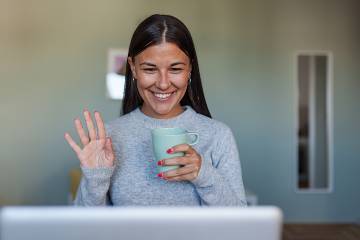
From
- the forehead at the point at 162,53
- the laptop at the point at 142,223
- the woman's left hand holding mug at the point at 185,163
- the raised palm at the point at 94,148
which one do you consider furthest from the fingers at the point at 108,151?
the laptop at the point at 142,223

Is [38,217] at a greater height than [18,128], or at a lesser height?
greater

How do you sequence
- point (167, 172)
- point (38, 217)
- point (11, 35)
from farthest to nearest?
point (11, 35) → point (167, 172) → point (38, 217)

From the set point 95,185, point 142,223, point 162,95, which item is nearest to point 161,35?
point 162,95

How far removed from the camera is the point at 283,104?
14.4ft

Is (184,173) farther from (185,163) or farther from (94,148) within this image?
(94,148)

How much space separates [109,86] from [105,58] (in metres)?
0.28

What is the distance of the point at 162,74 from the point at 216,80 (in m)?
3.34

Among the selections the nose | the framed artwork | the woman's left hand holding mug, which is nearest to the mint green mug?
the woman's left hand holding mug

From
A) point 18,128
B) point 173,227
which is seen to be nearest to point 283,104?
point 18,128

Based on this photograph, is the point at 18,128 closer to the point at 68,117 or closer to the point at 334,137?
the point at 68,117

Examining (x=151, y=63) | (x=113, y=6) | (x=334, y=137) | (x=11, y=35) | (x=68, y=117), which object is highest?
(x=113, y=6)

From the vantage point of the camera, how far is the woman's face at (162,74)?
1.05 meters

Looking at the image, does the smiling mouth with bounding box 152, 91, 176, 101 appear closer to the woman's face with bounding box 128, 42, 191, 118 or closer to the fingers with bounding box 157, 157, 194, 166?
the woman's face with bounding box 128, 42, 191, 118

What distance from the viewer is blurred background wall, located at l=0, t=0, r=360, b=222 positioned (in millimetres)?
4203
